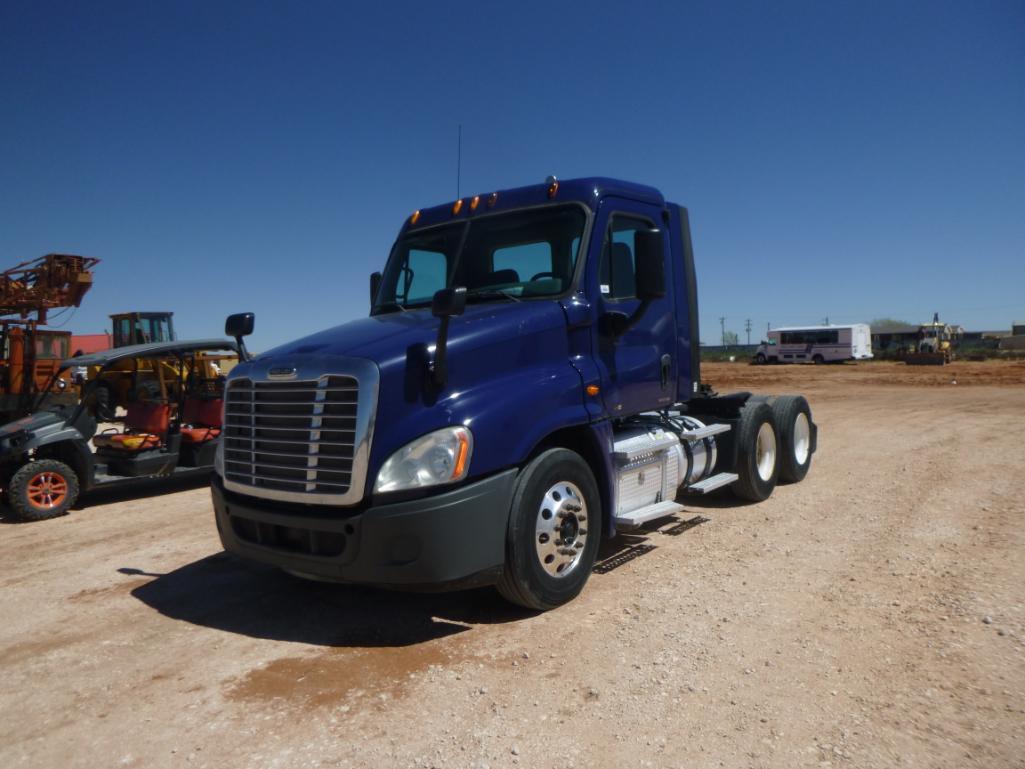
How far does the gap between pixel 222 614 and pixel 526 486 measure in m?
2.20

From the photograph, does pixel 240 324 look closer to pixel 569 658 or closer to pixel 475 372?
pixel 475 372

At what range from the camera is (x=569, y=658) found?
3.65 metres

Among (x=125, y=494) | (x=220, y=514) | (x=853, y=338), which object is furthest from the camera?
(x=853, y=338)

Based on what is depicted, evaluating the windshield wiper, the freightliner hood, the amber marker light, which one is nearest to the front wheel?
the freightliner hood

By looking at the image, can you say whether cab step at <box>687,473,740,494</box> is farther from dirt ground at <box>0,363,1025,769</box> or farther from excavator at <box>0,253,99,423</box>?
excavator at <box>0,253,99,423</box>

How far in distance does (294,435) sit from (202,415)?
6031 millimetres

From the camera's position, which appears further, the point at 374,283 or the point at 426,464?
the point at 374,283

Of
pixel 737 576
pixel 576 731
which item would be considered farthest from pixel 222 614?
pixel 737 576

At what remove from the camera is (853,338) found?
164 feet

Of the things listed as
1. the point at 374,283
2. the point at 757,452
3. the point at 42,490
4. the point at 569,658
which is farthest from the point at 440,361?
the point at 42,490

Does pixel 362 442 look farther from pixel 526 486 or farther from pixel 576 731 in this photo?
pixel 576 731

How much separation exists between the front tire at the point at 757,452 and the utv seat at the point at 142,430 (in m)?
6.85

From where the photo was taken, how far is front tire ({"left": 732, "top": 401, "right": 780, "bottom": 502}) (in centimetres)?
703

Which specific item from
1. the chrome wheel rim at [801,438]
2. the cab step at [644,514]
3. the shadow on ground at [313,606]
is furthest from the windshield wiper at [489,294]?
the chrome wheel rim at [801,438]
